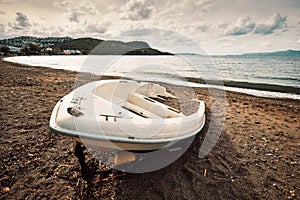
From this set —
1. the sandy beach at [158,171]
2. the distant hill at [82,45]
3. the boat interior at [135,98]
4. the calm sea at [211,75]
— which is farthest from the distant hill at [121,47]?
the distant hill at [82,45]

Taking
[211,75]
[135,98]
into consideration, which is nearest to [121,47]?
[211,75]

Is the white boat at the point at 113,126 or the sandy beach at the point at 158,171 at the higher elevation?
the white boat at the point at 113,126

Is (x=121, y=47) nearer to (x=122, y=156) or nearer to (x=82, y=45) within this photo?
(x=122, y=156)

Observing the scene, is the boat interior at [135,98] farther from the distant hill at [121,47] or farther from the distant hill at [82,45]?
the distant hill at [82,45]

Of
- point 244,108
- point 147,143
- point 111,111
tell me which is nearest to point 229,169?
point 147,143

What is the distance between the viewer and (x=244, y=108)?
29.0 feet

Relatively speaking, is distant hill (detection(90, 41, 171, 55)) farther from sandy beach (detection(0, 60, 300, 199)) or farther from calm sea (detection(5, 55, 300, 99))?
sandy beach (detection(0, 60, 300, 199))

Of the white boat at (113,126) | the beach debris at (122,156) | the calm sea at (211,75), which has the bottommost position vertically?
the calm sea at (211,75)

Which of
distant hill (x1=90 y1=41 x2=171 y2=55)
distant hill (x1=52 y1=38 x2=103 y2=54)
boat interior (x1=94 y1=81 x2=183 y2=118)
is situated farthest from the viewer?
distant hill (x1=52 y1=38 x2=103 y2=54)

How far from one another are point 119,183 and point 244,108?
7561 mm

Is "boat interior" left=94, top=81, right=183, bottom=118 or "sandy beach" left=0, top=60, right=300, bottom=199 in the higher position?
"boat interior" left=94, top=81, right=183, bottom=118

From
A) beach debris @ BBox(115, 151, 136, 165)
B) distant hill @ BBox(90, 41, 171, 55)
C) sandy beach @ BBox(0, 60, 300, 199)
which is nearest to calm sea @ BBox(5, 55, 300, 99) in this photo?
distant hill @ BBox(90, 41, 171, 55)

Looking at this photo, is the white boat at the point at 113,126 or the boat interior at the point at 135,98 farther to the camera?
the boat interior at the point at 135,98

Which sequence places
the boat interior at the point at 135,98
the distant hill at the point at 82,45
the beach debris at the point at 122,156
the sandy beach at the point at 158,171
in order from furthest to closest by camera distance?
the distant hill at the point at 82,45 < the boat interior at the point at 135,98 < the beach debris at the point at 122,156 < the sandy beach at the point at 158,171
